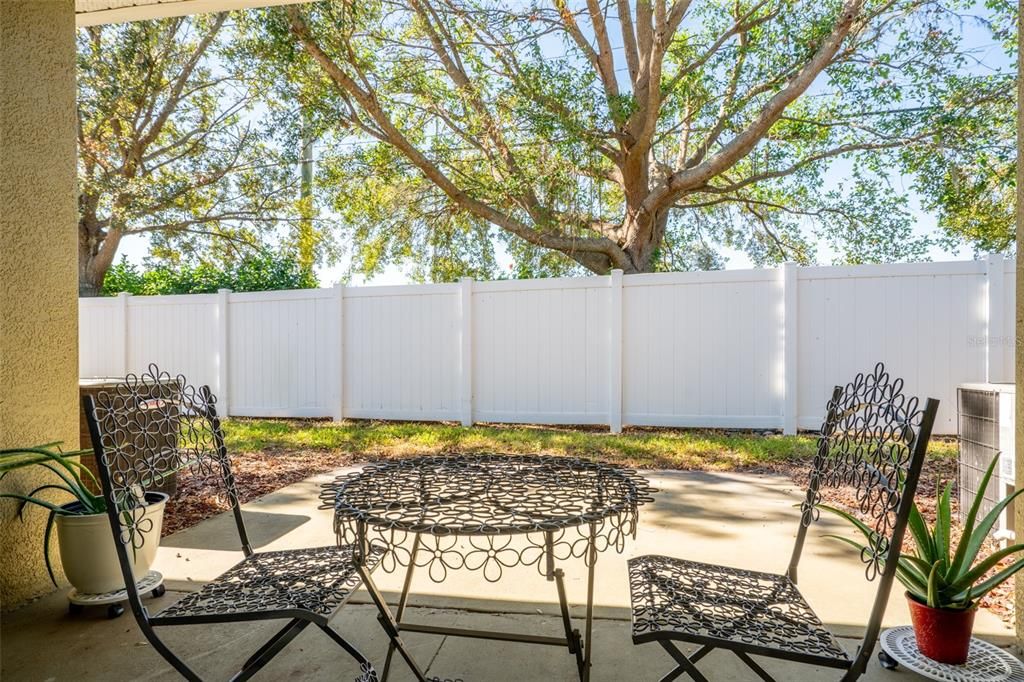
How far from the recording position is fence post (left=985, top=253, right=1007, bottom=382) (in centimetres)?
477

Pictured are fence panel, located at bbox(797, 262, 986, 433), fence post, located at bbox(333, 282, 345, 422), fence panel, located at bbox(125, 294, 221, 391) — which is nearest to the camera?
fence panel, located at bbox(797, 262, 986, 433)

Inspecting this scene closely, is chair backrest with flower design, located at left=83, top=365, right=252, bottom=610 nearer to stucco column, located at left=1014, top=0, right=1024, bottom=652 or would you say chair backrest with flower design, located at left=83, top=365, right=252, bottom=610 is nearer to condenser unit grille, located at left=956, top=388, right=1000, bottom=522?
stucco column, located at left=1014, top=0, right=1024, bottom=652

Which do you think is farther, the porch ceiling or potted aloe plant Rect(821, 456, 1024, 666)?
the porch ceiling

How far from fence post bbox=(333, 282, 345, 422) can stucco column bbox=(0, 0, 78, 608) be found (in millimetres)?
4166

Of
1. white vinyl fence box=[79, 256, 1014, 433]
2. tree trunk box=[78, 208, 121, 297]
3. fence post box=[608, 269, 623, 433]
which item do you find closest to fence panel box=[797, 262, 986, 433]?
white vinyl fence box=[79, 256, 1014, 433]

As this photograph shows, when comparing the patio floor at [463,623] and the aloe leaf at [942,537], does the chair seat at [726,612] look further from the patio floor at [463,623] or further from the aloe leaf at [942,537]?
the aloe leaf at [942,537]

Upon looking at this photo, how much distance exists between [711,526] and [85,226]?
34.6ft

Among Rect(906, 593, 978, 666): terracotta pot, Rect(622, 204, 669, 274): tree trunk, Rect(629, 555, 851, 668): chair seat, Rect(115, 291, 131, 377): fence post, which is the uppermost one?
Rect(622, 204, 669, 274): tree trunk

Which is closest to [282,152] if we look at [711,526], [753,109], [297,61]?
[297,61]

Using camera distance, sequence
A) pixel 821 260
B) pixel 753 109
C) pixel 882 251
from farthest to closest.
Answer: pixel 821 260 → pixel 882 251 → pixel 753 109

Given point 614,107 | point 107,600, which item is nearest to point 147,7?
point 107,600

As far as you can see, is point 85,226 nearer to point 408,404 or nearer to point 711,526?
point 408,404

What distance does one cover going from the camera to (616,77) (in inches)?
292

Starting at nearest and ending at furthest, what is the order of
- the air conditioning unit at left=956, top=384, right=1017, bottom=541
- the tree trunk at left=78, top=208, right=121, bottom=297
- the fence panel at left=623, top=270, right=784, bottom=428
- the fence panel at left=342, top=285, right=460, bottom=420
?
the air conditioning unit at left=956, top=384, right=1017, bottom=541 < the fence panel at left=623, top=270, right=784, bottom=428 < the fence panel at left=342, top=285, right=460, bottom=420 < the tree trunk at left=78, top=208, right=121, bottom=297
